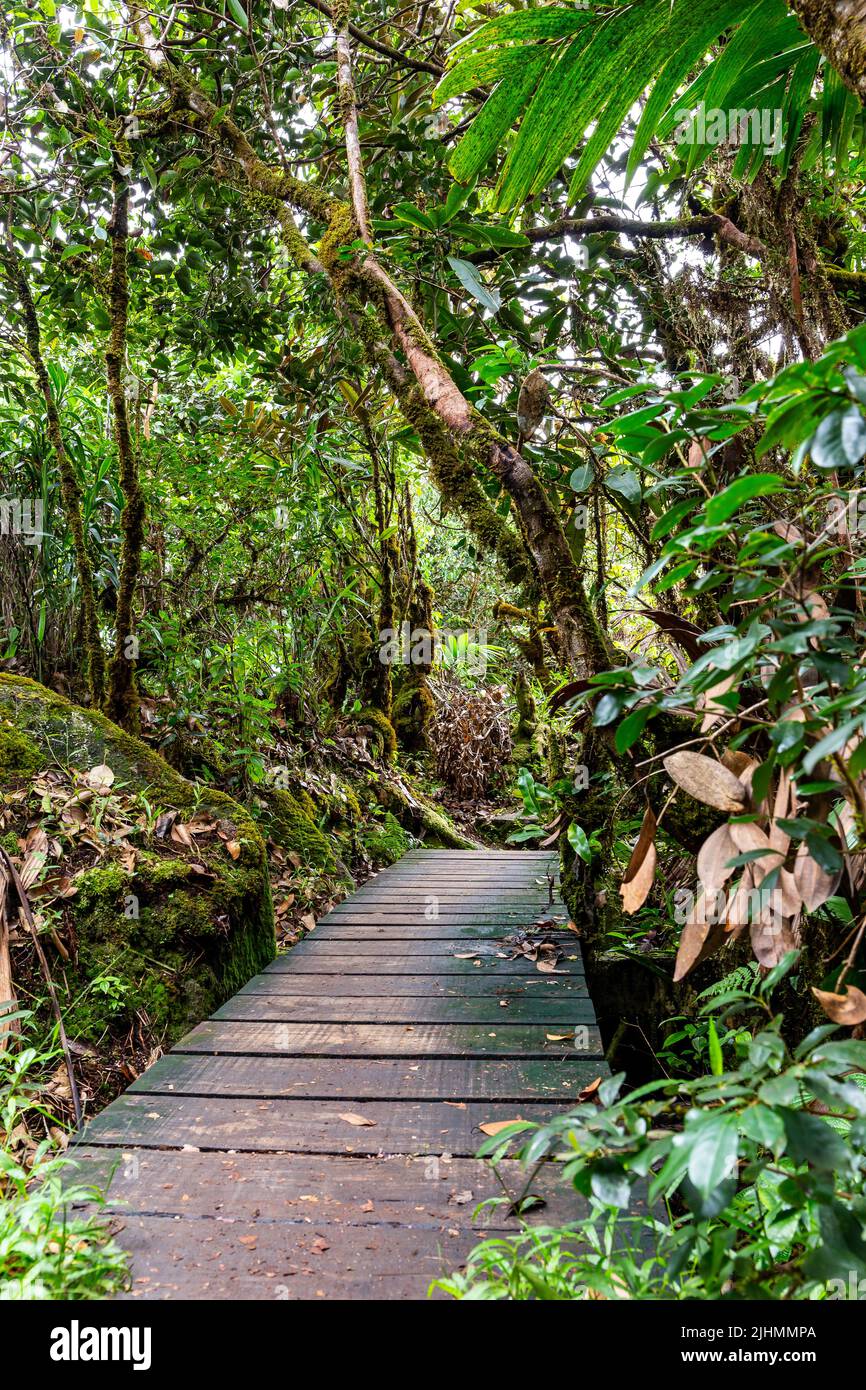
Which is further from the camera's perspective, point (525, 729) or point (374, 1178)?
point (525, 729)

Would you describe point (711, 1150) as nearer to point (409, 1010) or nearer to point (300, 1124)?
point (300, 1124)

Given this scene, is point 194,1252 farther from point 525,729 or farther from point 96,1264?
point 525,729

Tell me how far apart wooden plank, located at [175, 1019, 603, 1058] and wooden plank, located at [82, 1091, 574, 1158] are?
0.28 m

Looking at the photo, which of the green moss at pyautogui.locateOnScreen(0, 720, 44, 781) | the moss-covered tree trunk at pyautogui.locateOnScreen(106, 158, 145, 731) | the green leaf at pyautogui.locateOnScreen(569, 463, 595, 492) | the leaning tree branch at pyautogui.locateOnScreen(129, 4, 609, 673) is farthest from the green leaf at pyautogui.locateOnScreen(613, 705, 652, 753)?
the moss-covered tree trunk at pyautogui.locateOnScreen(106, 158, 145, 731)

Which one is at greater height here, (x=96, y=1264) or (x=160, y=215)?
(x=160, y=215)

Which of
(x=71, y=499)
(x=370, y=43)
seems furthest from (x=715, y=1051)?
(x=370, y=43)

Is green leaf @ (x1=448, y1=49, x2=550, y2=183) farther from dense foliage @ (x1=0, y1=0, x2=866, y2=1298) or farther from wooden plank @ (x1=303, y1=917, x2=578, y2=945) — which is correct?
wooden plank @ (x1=303, y1=917, x2=578, y2=945)

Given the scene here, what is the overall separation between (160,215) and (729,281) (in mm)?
2720

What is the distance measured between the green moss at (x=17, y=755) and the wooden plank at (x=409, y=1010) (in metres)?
1.17

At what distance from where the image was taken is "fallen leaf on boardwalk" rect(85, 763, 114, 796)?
3004 millimetres

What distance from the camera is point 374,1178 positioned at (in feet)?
5.02

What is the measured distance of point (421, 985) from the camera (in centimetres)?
272

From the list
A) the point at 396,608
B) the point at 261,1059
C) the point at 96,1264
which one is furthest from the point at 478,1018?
the point at 396,608

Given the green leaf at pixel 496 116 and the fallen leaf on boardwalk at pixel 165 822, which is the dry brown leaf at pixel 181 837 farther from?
the green leaf at pixel 496 116
